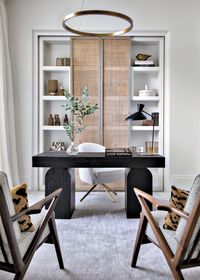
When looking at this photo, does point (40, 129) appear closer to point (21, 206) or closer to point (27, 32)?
point (27, 32)

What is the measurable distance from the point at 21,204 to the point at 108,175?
2174 mm

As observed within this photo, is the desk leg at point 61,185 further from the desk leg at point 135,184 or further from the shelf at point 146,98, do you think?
the shelf at point 146,98

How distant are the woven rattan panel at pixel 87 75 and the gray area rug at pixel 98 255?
1712mm

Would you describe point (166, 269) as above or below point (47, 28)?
below

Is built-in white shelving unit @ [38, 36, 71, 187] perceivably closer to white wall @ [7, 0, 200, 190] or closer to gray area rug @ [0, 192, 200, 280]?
white wall @ [7, 0, 200, 190]

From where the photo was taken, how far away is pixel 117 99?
4.81 metres

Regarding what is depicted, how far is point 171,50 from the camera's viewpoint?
468 cm

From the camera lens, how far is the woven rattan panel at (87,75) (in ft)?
15.6

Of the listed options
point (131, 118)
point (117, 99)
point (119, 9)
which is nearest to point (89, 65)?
point (117, 99)

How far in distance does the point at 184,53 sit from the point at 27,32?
105 inches

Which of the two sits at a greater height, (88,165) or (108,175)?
(88,165)

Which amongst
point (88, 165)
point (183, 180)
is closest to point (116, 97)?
point (183, 180)

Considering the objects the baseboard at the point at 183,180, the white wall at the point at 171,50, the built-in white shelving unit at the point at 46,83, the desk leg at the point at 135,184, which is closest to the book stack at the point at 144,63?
the white wall at the point at 171,50

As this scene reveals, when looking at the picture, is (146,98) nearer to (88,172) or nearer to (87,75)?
(87,75)
